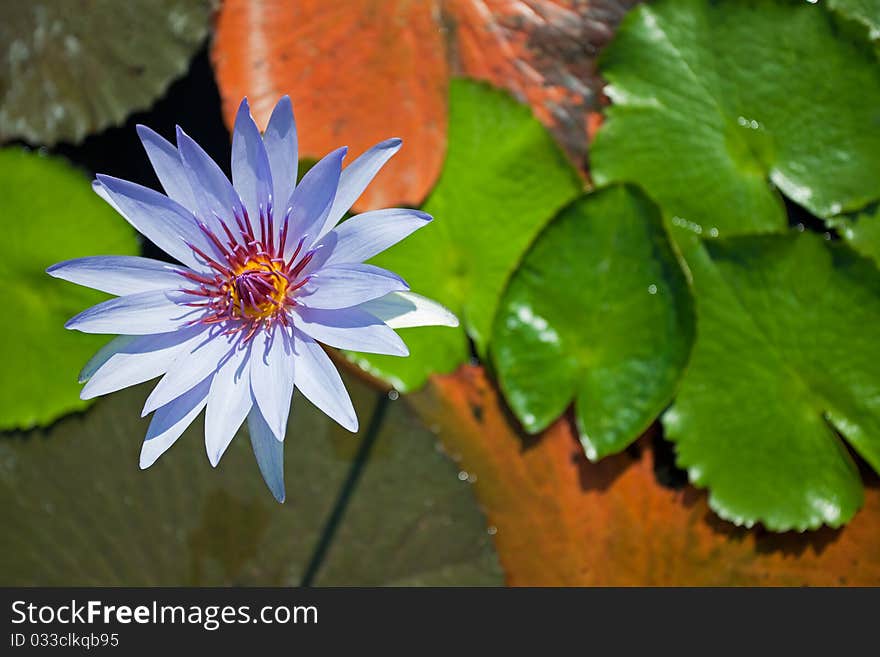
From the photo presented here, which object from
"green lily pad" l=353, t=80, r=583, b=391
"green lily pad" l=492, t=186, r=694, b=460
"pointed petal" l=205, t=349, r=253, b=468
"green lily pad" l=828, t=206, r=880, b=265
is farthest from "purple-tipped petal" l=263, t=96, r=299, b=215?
"green lily pad" l=828, t=206, r=880, b=265

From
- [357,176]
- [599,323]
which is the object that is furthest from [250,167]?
[599,323]

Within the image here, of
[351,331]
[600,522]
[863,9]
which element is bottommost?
[600,522]

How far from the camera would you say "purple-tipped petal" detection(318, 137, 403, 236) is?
1.01 metres

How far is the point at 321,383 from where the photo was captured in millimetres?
1046

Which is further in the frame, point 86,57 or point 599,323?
point 86,57

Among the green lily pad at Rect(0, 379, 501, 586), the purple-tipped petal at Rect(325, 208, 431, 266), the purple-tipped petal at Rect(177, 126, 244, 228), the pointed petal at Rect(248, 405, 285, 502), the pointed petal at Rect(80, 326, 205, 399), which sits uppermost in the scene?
the purple-tipped petal at Rect(325, 208, 431, 266)

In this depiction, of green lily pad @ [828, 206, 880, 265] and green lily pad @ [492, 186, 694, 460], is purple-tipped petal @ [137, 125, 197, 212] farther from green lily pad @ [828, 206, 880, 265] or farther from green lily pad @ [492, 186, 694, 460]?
green lily pad @ [828, 206, 880, 265]

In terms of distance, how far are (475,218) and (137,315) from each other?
0.86 metres

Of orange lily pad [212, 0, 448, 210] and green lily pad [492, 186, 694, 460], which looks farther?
orange lily pad [212, 0, 448, 210]

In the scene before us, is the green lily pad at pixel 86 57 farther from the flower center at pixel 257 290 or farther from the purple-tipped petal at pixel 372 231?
the purple-tipped petal at pixel 372 231

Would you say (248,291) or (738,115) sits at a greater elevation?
(738,115)

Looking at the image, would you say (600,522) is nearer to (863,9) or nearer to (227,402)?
(227,402)

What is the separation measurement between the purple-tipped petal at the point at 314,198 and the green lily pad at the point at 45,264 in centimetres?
86
